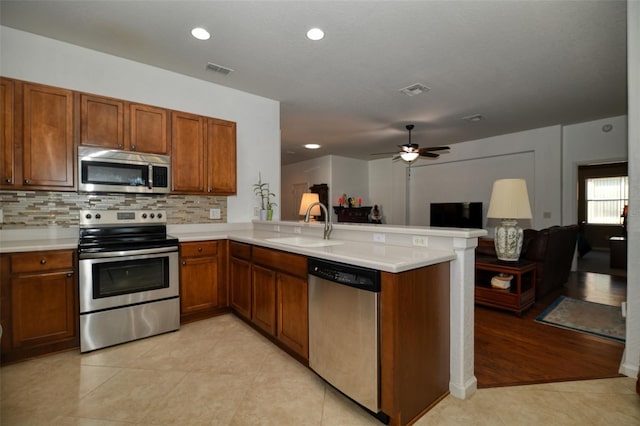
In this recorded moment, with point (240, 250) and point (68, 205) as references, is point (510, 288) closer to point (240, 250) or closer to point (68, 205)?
point (240, 250)

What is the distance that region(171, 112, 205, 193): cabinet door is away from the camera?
3150 millimetres

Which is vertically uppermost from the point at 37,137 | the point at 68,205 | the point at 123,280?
the point at 37,137

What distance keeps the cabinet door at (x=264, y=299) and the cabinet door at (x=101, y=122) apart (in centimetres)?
182

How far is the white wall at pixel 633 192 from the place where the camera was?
1.98 meters

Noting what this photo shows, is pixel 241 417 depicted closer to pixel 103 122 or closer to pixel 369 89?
pixel 103 122

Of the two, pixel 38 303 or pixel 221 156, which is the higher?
pixel 221 156

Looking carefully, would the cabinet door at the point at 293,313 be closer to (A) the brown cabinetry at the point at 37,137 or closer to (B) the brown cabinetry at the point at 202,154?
(B) the brown cabinetry at the point at 202,154

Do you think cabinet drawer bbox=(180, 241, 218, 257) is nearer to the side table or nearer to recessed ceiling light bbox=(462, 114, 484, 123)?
the side table

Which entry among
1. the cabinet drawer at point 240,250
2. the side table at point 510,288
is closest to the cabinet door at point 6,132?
the cabinet drawer at point 240,250

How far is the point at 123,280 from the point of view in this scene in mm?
2568

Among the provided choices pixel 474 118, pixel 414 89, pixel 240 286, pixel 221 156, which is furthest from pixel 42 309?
pixel 474 118

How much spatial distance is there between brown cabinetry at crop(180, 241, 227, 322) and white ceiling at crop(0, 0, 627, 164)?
6.36ft

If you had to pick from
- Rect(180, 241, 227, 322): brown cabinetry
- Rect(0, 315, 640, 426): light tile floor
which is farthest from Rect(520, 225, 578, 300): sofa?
Rect(180, 241, 227, 322): brown cabinetry

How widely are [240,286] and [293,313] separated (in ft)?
3.26
